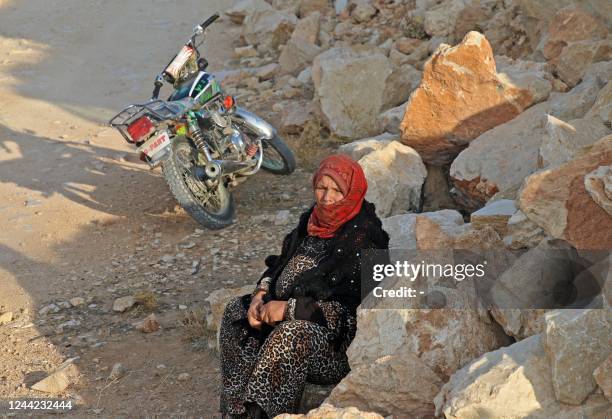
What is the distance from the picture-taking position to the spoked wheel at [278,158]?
8070 mm

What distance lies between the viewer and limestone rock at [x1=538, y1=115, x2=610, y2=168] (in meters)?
5.01

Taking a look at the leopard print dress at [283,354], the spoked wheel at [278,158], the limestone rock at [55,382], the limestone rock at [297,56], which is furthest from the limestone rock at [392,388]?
the limestone rock at [297,56]

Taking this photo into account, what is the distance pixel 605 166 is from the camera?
4.17 metres

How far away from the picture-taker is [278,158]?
26.9 feet

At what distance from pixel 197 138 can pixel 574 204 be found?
351 centimetres

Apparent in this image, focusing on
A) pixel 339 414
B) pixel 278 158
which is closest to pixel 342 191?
pixel 339 414

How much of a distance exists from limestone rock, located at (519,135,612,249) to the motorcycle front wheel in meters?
3.19

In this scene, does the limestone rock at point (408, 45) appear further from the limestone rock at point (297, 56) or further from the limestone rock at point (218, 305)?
the limestone rock at point (218, 305)

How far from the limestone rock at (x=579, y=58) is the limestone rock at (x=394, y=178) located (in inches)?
53.5

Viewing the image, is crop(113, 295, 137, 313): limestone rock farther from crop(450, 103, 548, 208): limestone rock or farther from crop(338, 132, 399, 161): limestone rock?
crop(450, 103, 548, 208): limestone rock

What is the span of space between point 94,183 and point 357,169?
4698mm

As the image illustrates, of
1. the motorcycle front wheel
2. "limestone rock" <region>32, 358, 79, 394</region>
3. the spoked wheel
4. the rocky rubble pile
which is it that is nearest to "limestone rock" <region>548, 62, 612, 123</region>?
the rocky rubble pile

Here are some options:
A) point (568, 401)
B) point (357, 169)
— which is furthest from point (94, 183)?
point (568, 401)

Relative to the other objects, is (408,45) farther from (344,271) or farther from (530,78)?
(344,271)
